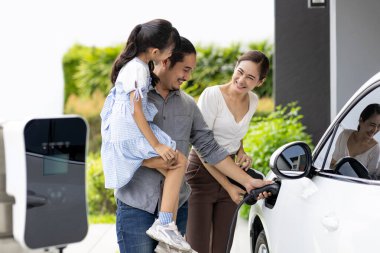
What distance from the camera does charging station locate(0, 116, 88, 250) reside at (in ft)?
13.6

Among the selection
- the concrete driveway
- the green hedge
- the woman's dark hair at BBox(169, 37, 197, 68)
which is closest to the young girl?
the woman's dark hair at BBox(169, 37, 197, 68)

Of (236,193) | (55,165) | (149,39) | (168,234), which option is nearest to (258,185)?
(236,193)

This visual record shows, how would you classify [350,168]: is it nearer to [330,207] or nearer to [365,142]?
[365,142]

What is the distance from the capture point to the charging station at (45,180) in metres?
4.15

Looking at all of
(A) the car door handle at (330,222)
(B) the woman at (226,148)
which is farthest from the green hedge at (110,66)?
(A) the car door handle at (330,222)

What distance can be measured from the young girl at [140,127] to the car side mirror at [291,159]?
50 centimetres

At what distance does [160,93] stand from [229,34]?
487 inches

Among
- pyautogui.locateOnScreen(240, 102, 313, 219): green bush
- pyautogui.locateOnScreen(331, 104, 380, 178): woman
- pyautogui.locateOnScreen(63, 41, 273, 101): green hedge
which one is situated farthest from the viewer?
pyautogui.locateOnScreen(63, 41, 273, 101): green hedge

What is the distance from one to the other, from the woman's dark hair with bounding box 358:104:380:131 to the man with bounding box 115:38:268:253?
963 millimetres

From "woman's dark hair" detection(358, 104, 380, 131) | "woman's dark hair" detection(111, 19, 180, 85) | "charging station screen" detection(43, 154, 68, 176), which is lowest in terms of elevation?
"charging station screen" detection(43, 154, 68, 176)

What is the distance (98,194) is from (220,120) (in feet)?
22.9

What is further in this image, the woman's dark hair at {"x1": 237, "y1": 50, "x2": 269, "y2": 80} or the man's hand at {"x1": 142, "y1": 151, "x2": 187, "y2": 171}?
the woman's dark hair at {"x1": 237, "y1": 50, "x2": 269, "y2": 80}

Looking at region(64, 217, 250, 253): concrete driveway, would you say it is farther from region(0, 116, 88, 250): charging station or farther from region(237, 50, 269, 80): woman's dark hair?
region(0, 116, 88, 250): charging station

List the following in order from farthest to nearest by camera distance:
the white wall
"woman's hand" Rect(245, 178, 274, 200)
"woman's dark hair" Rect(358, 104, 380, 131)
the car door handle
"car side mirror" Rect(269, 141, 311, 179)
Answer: the white wall < "woman's hand" Rect(245, 178, 274, 200) < "car side mirror" Rect(269, 141, 311, 179) < "woman's dark hair" Rect(358, 104, 380, 131) < the car door handle
